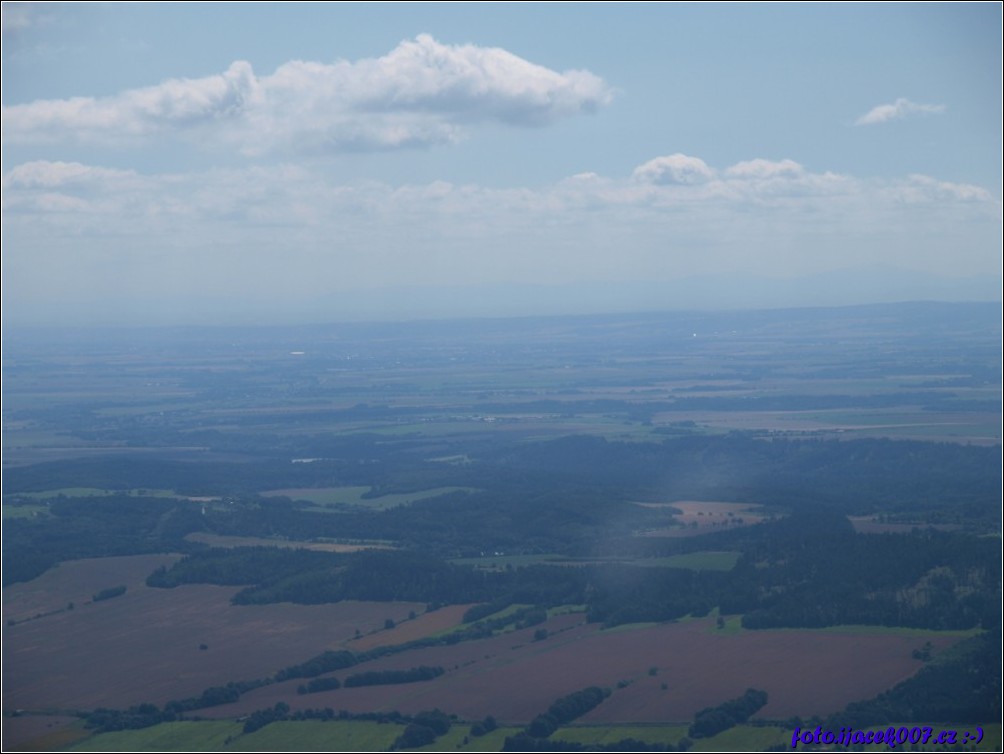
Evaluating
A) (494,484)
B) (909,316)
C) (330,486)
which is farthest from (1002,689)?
(909,316)

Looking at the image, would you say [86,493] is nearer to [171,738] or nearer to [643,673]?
[171,738]

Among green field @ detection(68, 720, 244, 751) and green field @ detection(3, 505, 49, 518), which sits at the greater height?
green field @ detection(3, 505, 49, 518)

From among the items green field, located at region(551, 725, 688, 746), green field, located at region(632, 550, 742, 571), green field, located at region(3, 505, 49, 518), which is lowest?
green field, located at region(551, 725, 688, 746)

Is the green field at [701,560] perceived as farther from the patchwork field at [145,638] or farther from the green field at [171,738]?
the green field at [171,738]

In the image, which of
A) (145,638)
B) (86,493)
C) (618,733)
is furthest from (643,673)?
(86,493)

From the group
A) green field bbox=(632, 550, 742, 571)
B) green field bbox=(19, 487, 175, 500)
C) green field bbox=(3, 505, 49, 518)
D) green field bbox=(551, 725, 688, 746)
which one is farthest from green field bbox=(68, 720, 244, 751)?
green field bbox=(19, 487, 175, 500)

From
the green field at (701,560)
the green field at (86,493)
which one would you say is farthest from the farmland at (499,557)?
the green field at (86,493)

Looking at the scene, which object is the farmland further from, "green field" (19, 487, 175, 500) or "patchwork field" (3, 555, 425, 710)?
"green field" (19, 487, 175, 500)

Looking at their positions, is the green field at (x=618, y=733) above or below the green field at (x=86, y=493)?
below

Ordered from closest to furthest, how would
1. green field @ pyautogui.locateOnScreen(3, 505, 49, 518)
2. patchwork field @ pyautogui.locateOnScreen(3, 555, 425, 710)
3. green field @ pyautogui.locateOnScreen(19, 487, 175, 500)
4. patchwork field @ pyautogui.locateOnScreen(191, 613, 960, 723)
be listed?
patchwork field @ pyautogui.locateOnScreen(191, 613, 960, 723) → patchwork field @ pyautogui.locateOnScreen(3, 555, 425, 710) → green field @ pyautogui.locateOnScreen(3, 505, 49, 518) → green field @ pyautogui.locateOnScreen(19, 487, 175, 500)

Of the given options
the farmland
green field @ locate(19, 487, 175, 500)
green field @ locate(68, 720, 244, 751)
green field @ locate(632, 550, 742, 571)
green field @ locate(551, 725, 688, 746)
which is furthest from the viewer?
green field @ locate(19, 487, 175, 500)
